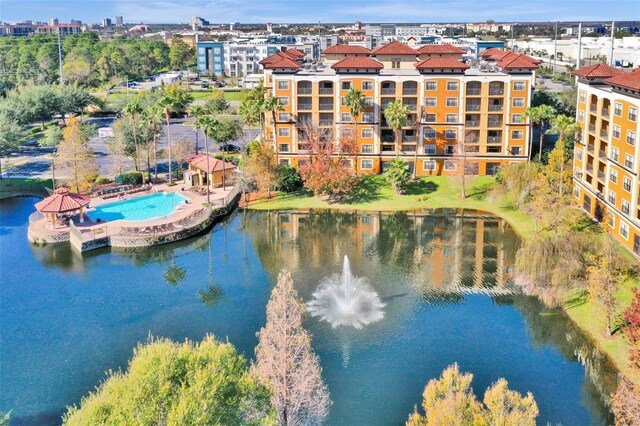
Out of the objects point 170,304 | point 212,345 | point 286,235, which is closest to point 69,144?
point 286,235

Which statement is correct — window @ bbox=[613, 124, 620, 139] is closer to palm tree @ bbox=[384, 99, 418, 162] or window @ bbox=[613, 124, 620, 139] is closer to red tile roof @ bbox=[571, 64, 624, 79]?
red tile roof @ bbox=[571, 64, 624, 79]

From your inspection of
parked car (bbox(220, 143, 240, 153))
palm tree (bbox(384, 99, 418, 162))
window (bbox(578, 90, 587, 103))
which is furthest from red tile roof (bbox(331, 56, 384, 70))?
window (bbox(578, 90, 587, 103))

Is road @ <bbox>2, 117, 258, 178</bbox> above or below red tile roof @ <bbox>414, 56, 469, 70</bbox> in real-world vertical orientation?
below

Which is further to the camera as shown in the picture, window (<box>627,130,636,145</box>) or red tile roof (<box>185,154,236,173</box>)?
red tile roof (<box>185,154,236,173</box>)

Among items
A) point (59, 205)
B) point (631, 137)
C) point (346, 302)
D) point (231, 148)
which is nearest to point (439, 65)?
point (631, 137)

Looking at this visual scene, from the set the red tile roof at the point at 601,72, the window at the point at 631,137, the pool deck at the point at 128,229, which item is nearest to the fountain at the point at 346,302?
the pool deck at the point at 128,229

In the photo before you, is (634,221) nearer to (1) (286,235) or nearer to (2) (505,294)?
(2) (505,294)
